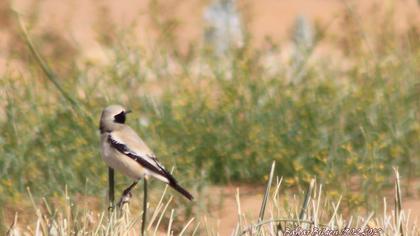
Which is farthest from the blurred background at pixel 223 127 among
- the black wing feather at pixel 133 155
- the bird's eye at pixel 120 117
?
the bird's eye at pixel 120 117

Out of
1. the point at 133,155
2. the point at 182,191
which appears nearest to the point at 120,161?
the point at 133,155

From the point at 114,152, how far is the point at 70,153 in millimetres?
2327

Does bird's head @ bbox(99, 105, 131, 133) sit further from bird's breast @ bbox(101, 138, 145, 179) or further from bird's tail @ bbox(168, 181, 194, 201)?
bird's tail @ bbox(168, 181, 194, 201)

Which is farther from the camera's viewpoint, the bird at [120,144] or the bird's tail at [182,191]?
the bird's tail at [182,191]

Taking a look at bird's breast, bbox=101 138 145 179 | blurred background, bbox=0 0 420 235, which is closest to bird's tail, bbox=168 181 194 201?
bird's breast, bbox=101 138 145 179

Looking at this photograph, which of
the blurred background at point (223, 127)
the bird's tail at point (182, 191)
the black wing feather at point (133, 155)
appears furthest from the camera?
the blurred background at point (223, 127)

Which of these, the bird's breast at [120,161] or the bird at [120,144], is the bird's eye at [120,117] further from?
the bird's breast at [120,161]

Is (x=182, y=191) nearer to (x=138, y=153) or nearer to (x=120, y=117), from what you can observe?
(x=138, y=153)

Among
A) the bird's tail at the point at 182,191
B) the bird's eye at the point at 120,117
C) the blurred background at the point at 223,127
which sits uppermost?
the blurred background at the point at 223,127

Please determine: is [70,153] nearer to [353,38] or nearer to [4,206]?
[4,206]

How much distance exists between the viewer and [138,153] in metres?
4.71

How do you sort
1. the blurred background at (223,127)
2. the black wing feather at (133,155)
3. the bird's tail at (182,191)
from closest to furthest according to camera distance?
the black wing feather at (133,155) → the bird's tail at (182,191) → the blurred background at (223,127)

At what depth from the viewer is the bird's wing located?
15.1 ft

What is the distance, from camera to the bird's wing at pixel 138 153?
4.62m
